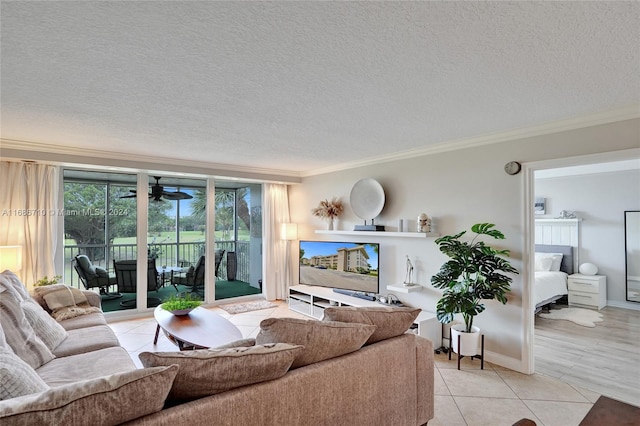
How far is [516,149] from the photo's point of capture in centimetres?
337

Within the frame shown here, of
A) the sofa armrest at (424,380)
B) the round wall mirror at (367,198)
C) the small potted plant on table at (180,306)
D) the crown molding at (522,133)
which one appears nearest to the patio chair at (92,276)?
the small potted plant on table at (180,306)

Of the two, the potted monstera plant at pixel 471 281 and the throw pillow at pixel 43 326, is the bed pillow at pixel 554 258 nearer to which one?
the potted monstera plant at pixel 471 281

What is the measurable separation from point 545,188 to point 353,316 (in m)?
6.53

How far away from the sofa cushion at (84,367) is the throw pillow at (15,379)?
0.59 m

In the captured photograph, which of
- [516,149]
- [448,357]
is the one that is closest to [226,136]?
[516,149]

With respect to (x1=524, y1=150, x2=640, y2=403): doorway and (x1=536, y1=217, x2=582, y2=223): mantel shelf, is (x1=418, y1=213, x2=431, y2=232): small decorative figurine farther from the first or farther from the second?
(x1=536, y1=217, x2=582, y2=223): mantel shelf

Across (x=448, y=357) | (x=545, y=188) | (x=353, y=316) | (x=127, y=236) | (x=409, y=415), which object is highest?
(x=545, y=188)

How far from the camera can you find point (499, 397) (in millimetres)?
2809

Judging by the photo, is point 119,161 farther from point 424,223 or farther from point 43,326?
point 424,223

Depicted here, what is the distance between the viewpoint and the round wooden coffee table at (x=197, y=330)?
2.91m

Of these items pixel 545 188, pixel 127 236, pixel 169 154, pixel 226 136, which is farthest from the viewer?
pixel 545 188

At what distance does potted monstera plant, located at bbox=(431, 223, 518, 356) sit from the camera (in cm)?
323

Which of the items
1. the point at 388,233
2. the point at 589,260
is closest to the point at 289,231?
the point at 388,233

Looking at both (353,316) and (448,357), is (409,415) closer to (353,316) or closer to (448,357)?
(353,316)
